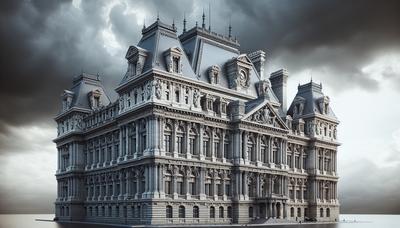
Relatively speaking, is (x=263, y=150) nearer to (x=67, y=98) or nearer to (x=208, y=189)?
(x=208, y=189)

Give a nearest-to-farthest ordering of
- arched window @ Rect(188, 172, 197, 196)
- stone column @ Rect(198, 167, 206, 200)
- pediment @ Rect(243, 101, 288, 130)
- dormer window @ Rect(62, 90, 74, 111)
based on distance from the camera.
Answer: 1. arched window @ Rect(188, 172, 197, 196)
2. stone column @ Rect(198, 167, 206, 200)
3. pediment @ Rect(243, 101, 288, 130)
4. dormer window @ Rect(62, 90, 74, 111)

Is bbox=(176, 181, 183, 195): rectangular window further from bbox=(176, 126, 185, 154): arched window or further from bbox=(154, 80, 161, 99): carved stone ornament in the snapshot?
bbox=(154, 80, 161, 99): carved stone ornament

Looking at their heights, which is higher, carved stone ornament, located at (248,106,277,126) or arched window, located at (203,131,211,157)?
carved stone ornament, located at (248,106,277,126)

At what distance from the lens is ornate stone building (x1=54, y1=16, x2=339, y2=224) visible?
65438 millimetres

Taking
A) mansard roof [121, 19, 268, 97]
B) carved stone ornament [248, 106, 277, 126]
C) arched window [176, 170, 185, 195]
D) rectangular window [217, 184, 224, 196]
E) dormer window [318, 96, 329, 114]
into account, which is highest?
mansard roof [121, 19, 268, 97]

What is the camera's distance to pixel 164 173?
64.2 m

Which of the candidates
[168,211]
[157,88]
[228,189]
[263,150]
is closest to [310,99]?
[263,150]

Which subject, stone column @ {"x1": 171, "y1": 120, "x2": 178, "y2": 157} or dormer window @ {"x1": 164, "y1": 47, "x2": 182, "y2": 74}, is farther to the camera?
dormer window @ {"x1": 164, "y1": 47, "x2": 182, "y2": 74}

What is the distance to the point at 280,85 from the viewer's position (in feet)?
303

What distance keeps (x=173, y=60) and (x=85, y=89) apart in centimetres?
2920

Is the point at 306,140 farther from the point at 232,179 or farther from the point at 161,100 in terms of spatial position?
the point at 161,100

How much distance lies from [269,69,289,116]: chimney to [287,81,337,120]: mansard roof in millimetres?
2919

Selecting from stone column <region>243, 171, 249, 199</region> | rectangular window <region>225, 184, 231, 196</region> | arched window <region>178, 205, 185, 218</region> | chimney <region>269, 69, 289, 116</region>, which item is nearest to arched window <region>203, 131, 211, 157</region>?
rectangular window <region>225, 184, 231, 196</region>

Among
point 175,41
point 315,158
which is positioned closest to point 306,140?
point 315,158
